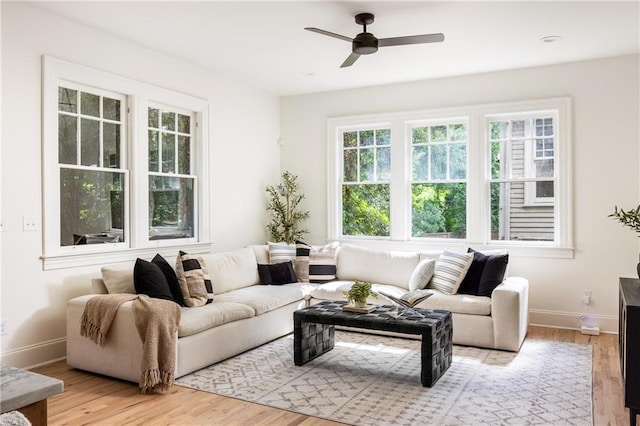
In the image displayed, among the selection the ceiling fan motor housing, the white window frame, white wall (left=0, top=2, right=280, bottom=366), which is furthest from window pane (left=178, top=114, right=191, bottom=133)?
the ceiling fan motor housing

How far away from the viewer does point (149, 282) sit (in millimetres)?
4023

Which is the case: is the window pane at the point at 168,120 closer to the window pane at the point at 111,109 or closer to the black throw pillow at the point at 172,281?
the window pane at the point at 111,109

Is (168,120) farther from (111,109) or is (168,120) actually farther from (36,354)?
(36,354)

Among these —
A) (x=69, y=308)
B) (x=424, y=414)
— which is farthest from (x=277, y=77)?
(x=424, y=414)

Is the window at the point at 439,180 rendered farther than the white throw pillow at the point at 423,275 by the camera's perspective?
Yes

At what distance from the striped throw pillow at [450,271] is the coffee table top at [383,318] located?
925mm

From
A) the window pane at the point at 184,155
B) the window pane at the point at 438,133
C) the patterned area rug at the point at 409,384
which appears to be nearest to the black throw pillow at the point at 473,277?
the patterned area rug at the point at 409,384

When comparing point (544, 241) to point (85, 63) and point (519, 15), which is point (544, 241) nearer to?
point (519, 15)

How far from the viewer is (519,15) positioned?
4.07 m

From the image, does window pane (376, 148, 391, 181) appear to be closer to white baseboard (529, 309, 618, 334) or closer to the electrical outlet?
white baseboard (529, 309, 618, 334)

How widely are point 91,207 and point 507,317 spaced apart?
3.86 m

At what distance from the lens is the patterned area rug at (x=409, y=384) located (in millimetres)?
3128

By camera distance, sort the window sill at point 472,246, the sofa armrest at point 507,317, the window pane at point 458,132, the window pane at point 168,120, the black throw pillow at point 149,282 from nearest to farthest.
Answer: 1. the black throw pillow at point 149,282
2. the sofa armrest at point 507,317
3. the window pane at point 168,120
4. the window sill at point 472,246
5. the window pane at point 458,132

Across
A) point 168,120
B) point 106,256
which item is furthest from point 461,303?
point 168,120
